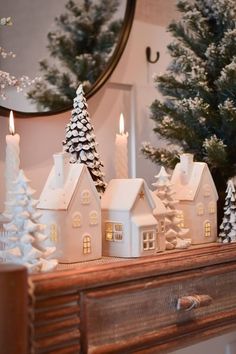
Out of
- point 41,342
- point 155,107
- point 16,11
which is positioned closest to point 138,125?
point 155,107

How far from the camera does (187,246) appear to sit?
40.3 inches

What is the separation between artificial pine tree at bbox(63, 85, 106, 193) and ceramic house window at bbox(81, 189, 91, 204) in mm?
92

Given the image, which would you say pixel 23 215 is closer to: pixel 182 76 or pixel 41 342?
pixel 41 342

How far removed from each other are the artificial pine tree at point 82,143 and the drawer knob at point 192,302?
0.83 ft

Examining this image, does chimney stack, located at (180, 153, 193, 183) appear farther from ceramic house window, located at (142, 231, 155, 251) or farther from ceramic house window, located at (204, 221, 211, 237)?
ceramic house window, located at (142, 231, 155, 251)

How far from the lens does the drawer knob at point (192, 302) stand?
2.92 feet

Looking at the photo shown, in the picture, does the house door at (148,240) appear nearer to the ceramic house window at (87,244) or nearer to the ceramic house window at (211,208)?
the ceramic house window at (87,244)

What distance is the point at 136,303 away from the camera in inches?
33.0

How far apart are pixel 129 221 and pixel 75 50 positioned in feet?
1.61

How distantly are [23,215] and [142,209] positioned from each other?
0.24 m

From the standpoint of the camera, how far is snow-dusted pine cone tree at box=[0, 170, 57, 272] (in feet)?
2.53

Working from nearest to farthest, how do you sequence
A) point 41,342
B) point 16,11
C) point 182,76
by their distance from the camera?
point 41,342 < point 16,11 < point 182,76

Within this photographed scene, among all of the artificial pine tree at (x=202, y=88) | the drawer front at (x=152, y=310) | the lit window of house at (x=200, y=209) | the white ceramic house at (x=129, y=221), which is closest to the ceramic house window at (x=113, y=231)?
the white ceramic house at (x=129, y=221)

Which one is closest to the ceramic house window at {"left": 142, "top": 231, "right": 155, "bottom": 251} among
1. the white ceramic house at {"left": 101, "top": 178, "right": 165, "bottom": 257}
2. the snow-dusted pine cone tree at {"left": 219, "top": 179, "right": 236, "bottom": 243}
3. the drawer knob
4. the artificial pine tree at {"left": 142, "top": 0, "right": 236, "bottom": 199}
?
the white ceramic house at {"left": 101, "top": 178, "right": 165, "bottom": 257}
